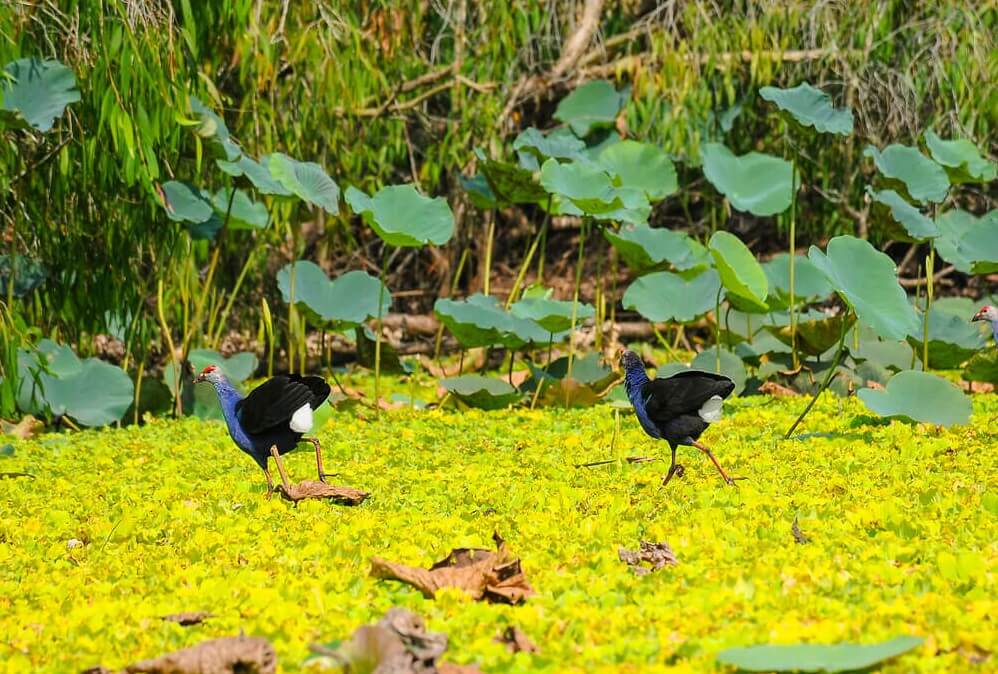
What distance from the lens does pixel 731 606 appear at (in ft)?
10.3

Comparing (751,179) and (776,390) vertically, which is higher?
(751,179)

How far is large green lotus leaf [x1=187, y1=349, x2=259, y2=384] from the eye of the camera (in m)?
7.56

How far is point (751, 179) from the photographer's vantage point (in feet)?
27.0

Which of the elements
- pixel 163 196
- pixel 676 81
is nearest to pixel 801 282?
pixel 676 81

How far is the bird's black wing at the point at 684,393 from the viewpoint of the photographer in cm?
469

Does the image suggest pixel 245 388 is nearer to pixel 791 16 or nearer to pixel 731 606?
pixel 791 16

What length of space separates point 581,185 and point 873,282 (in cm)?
219

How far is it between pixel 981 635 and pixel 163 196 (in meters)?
5.34

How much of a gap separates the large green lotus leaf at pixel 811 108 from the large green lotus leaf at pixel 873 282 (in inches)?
62.3

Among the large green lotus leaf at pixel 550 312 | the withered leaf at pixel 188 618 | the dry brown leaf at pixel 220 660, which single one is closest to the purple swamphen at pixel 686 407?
the withered leaf at pixel 188 618

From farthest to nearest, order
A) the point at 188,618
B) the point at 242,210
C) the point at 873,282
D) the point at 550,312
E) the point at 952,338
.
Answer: the point at 242,210 < the point at 952,338 < the point at 550,312 < the point at 873,282 < the point at 188,618

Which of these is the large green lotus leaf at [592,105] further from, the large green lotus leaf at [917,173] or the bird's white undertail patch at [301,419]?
the bird's white undertail patch at [301,419]

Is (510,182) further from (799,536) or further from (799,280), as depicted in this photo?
(799,536)

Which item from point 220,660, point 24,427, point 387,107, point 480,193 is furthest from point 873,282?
point 24,427
